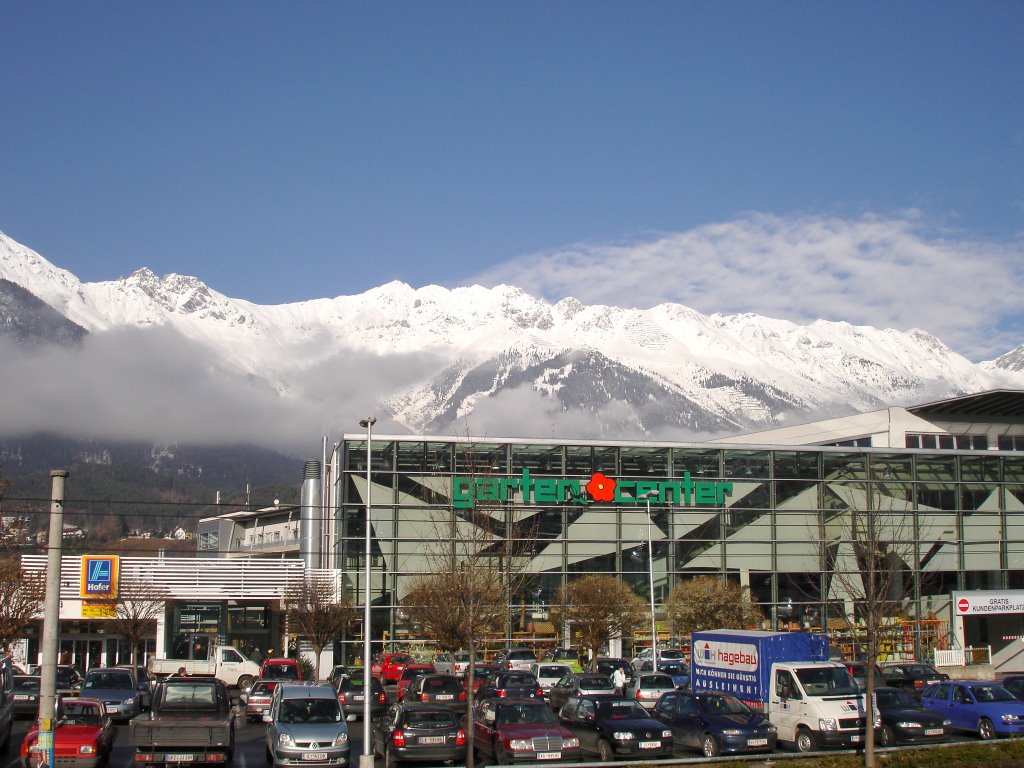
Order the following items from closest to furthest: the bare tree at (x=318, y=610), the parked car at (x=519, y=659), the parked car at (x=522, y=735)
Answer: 1. the parked car at (x=522, y=735)
2. the parked car at (x=519, y=659)
3. the bare tree at (x=318, y=610)

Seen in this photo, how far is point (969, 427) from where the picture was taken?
271 feet

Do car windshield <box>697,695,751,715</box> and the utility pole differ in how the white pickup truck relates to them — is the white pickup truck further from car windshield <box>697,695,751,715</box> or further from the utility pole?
the utility pole

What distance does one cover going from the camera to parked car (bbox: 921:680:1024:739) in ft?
101

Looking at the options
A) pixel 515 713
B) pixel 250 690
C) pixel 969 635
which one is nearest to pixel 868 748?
pixel 515 713

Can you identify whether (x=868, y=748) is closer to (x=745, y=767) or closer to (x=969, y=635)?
(x=745, y=767)

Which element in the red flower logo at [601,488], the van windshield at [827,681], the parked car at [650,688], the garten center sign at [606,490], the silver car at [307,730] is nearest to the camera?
the silver car at [307,730]

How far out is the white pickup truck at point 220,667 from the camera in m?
50.0

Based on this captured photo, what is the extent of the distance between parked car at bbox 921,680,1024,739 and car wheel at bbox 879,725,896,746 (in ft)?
A: 8.40

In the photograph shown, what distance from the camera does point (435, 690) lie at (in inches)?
1460

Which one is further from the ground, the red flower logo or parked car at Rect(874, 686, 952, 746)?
the red flower logo

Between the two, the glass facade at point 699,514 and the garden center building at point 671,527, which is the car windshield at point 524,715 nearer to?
the garden center building at point 671,527

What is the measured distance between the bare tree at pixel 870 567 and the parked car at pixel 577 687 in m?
9.23

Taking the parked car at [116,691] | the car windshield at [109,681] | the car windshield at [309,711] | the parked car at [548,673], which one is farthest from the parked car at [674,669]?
the car windshield at [109,681]

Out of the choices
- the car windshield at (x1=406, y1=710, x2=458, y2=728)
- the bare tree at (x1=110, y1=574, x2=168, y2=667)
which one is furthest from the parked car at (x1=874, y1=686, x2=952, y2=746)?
the bare tree at (x1=110, y1=574, x2=168, y2=667)
